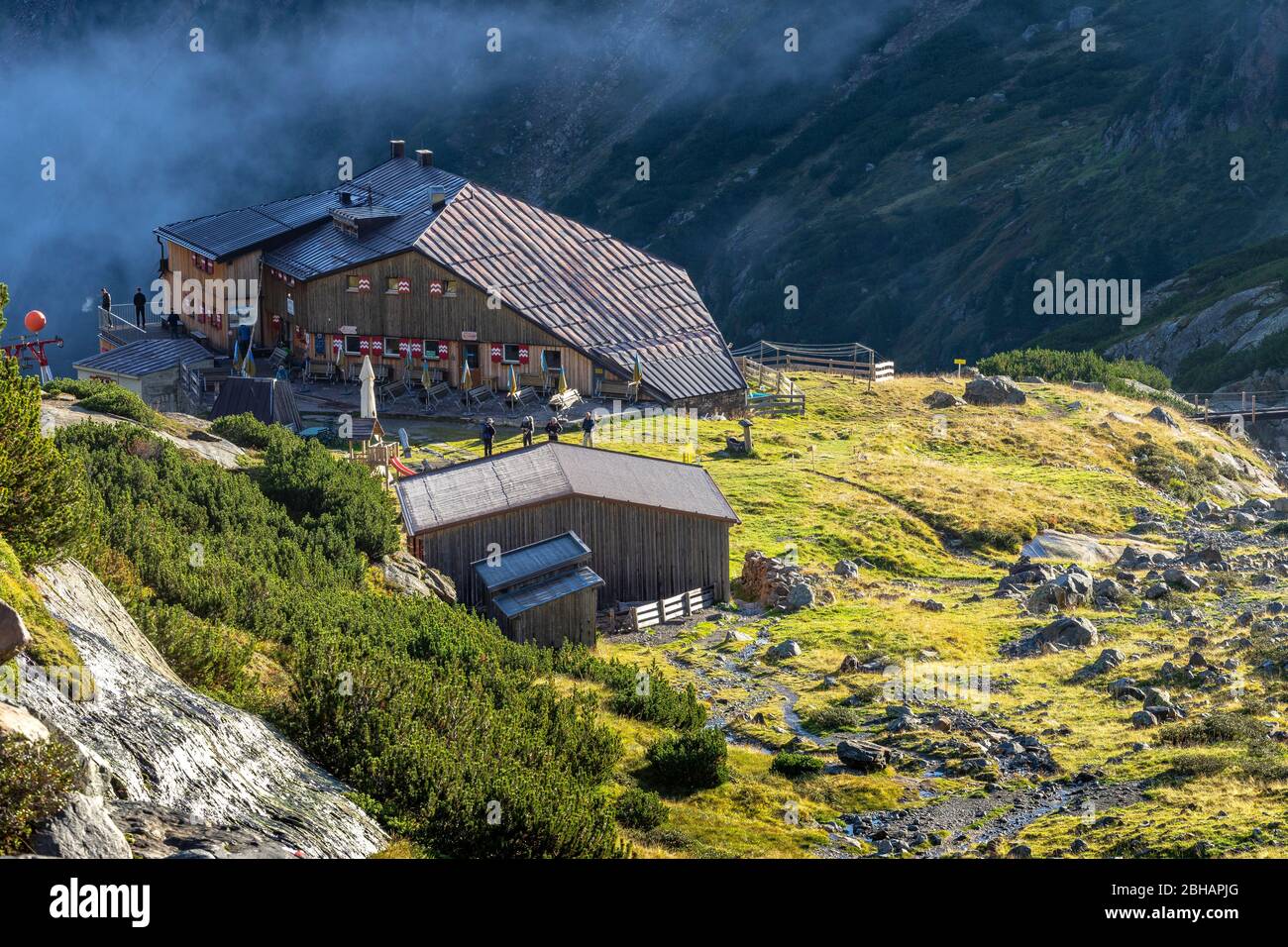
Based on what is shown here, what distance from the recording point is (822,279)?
416ft

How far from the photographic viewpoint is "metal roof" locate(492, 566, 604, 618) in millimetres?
36250

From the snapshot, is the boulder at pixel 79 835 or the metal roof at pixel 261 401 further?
the metal roof at pixel 261 401

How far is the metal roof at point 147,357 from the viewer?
58375 millimetres

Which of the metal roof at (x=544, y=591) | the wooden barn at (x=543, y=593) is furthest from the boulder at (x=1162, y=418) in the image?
the metal roof at (x=544, y=591)

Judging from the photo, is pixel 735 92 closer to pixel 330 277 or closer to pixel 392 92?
pixel 392 92

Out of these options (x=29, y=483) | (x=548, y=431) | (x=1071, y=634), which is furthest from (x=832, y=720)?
(x=548, y=431)

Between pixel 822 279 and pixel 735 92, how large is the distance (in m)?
39.7

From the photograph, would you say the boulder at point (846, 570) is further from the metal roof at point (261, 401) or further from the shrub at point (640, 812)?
the shrub at point (640, 812)

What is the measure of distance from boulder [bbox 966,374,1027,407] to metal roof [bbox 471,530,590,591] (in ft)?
104

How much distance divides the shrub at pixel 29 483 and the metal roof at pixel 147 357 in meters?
37.0

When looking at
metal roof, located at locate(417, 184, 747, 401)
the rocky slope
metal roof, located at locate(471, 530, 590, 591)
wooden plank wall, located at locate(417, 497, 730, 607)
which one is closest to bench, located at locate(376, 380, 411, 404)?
metal roof, located at locate(417, 184, 747, 401)

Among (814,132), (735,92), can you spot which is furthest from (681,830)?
(735,92)

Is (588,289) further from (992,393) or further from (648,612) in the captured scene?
(648,612)

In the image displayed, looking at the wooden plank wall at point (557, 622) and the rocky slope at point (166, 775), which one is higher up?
the rocky slope at point (166, 775)
